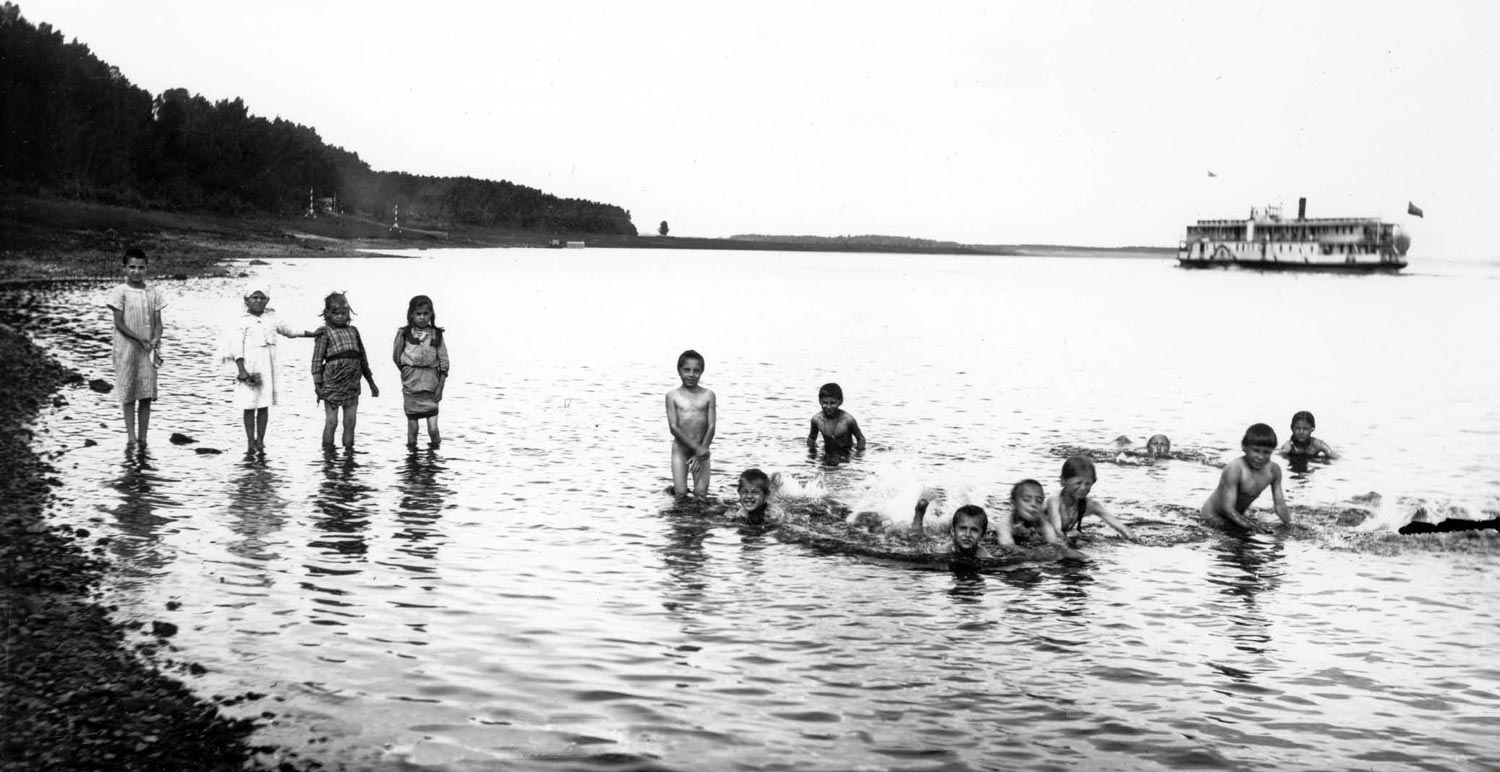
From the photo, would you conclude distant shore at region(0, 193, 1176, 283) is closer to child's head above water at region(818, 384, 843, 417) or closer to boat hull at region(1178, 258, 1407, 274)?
child's head above water at region(818, 384, 843, 417)

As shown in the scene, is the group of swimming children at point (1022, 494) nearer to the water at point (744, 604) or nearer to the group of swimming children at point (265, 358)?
the water at point (744, 604)

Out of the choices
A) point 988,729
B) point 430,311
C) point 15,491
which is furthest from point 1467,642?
point 15,491

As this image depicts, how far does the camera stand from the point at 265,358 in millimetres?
13297

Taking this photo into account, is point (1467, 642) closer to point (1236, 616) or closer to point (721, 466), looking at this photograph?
point (1236, 616)

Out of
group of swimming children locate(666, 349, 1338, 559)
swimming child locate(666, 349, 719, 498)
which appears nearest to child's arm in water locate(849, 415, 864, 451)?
group of swimming children locate(666, 349, 1338, 559)

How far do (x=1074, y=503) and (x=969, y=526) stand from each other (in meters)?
1.64

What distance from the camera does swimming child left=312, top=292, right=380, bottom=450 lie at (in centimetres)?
1348

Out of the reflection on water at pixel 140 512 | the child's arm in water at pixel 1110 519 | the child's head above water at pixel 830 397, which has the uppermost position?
the child's head above water at pixel 830 397

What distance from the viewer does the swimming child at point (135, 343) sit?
12461mm

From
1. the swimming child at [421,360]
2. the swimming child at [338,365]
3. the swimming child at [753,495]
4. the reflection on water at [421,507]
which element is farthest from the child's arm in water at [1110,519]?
the swimming child at [338,365]

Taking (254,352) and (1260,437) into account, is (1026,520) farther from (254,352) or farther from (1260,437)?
(254,352)

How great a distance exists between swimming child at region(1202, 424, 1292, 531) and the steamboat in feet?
365

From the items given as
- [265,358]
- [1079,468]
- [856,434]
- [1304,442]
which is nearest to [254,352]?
[265,358]

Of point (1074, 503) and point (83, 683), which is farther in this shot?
point (1074, 503)
